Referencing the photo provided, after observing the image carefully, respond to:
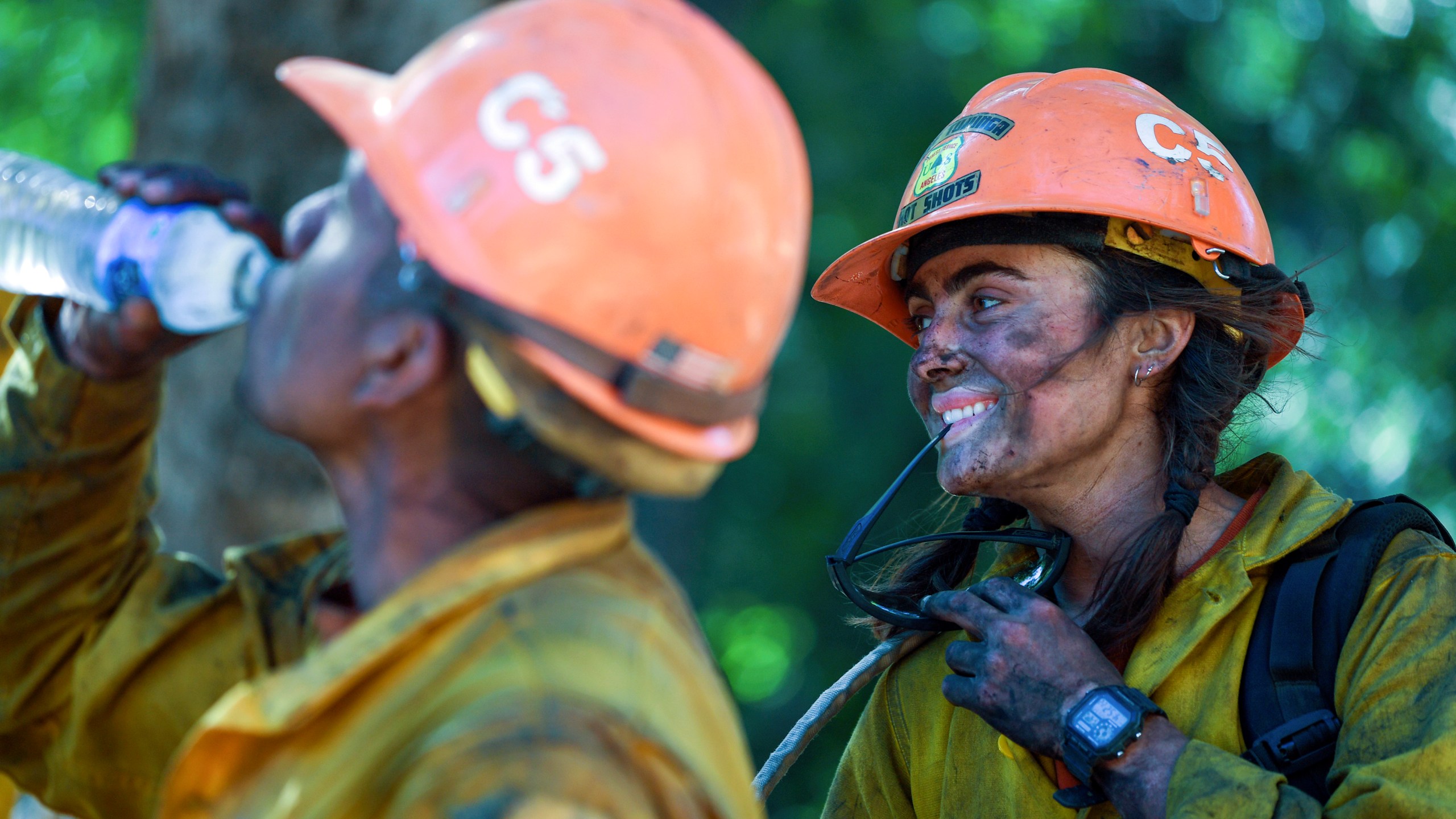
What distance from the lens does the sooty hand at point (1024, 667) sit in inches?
107

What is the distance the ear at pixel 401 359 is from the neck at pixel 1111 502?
1.82 metres

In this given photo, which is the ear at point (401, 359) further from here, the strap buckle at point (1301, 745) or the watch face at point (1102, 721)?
the strap buckle at point (1301, 745)

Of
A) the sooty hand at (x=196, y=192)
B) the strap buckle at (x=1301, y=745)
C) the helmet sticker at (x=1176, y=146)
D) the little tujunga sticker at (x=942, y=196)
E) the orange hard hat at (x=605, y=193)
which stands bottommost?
the strap buckle at (x=1301, y=745)

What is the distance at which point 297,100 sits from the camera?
17.8ft

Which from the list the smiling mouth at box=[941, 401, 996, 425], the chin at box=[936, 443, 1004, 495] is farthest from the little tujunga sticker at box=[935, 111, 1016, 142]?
the chin at box=[936, 443, 1004, 495]

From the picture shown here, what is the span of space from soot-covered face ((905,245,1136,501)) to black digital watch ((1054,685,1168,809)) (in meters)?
0.62

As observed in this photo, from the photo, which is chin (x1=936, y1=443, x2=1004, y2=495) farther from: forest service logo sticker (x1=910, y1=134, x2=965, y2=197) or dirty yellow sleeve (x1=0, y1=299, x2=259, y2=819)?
dirty yellow sleeve (x1=0, y1=299, x2=259, y2=819)

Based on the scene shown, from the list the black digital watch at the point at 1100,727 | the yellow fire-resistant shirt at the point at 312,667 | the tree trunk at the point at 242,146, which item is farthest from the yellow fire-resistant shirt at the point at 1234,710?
the tree trunk at the point at 242,146

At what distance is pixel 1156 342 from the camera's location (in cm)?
327

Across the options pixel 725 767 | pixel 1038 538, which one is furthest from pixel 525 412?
pixel 1038 538

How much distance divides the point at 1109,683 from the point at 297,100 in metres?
4.08

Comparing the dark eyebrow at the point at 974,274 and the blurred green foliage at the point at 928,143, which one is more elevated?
the dark eyebrow at the point at 974,274

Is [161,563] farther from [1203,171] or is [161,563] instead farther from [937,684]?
[1203,171]

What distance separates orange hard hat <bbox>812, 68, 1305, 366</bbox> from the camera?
318 cm
